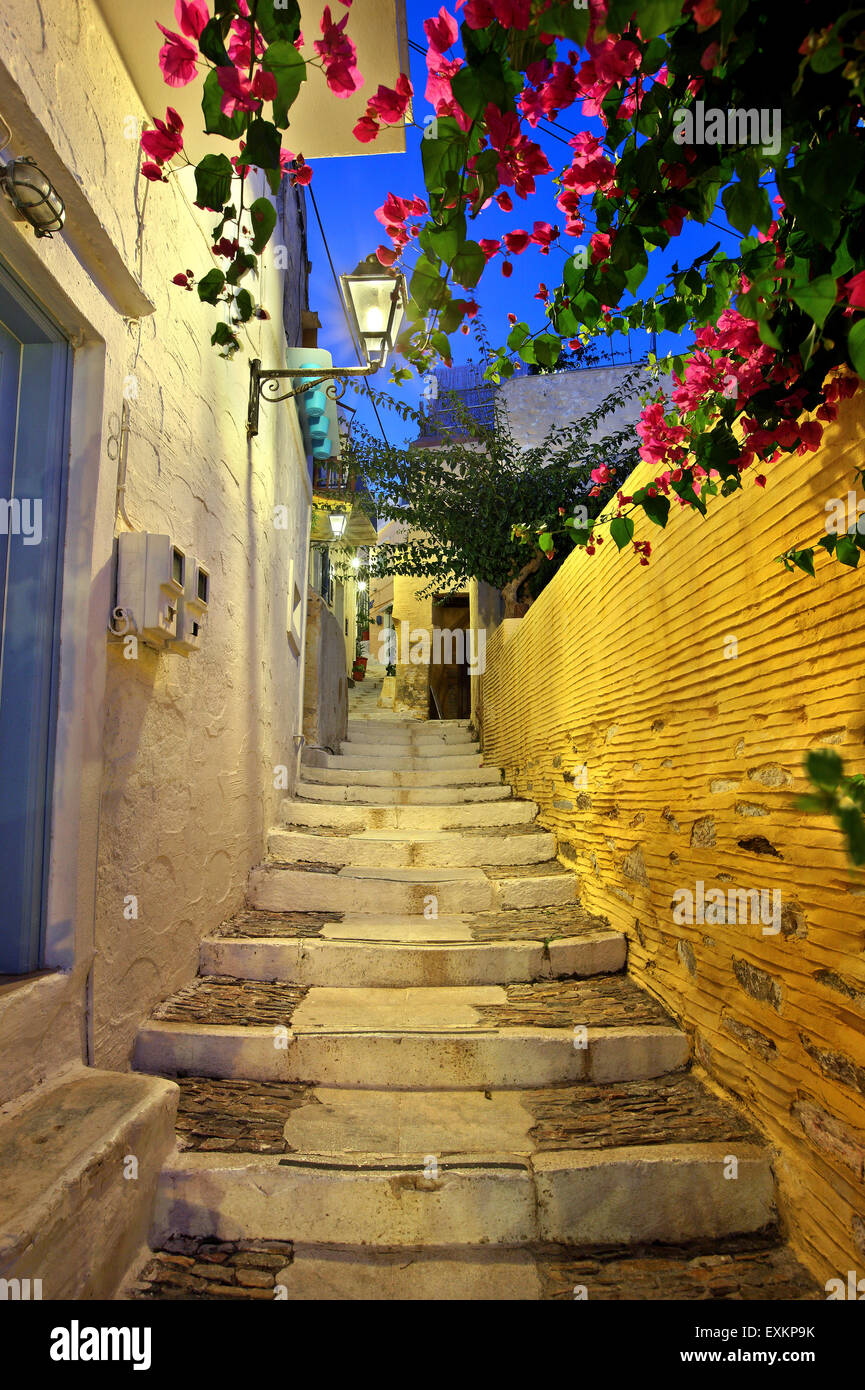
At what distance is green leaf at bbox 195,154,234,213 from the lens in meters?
1.08

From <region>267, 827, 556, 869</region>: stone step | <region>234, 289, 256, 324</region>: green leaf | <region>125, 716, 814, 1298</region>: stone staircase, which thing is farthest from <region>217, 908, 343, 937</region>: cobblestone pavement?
<region>234, 289, 256, 324</region>: green leaf

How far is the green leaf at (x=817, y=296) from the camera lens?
3.08 feet

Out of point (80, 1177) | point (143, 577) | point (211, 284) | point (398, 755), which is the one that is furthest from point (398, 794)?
point (211, 284)

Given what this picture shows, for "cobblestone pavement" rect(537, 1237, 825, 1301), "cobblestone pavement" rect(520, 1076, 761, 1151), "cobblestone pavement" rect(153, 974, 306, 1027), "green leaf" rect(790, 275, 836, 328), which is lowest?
"cobblestone pavement" rect(537, 1237, 825, 1301)

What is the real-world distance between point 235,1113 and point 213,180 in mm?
2364

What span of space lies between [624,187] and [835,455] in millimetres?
871

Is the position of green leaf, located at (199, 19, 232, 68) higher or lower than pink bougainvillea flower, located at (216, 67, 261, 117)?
higher

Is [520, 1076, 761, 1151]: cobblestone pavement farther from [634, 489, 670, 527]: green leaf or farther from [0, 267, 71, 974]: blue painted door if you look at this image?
[634, 489, 670, 527]: green leaf

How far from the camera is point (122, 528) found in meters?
2.21

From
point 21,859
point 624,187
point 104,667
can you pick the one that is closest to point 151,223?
point 104,667

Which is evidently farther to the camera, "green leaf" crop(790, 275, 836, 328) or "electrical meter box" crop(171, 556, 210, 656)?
"electrical meter box" crop(171, 556, 210, 656)

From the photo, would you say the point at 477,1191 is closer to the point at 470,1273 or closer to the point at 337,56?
the point at 470,1273

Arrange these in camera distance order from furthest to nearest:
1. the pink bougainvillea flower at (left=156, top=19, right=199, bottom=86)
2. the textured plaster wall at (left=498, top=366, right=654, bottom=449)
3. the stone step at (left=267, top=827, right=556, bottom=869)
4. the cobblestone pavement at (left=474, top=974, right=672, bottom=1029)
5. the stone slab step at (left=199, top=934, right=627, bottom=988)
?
the textured plaster wall at (left=498, top=366, right=654, bottom=449)
the stone step at (left=267, top=827, right=556, bottom=869)
the stone slab step at (left=199, top=934, right=627, bottom=988)
the cobblestone pavement at (left=474, top=974, right=672, bottom=1029)
the pink bougainvillea flower at (left=156, top=19, right=199, bottom=86)

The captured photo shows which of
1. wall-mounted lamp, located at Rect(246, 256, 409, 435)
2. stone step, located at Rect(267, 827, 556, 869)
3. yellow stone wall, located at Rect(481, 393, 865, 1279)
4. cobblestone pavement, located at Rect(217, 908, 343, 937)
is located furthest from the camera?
stone step, located at Rect(267, 827, 556, 869)
